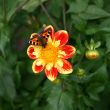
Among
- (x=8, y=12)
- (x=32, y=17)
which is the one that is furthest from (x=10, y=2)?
(x=32, y=17)

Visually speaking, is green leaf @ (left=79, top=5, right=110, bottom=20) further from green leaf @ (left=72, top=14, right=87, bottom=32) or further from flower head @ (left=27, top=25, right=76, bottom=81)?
flower head @ (left=27, top=25, right=76, bottom=81)

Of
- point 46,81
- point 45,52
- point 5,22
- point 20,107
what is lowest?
point 20,107

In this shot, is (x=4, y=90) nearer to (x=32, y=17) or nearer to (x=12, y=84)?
(x=12, y=84)

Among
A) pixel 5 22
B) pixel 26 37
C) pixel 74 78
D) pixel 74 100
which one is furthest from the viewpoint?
pixel 26 37

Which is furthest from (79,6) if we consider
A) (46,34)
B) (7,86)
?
(7,86)

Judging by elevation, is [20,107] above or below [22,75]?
below

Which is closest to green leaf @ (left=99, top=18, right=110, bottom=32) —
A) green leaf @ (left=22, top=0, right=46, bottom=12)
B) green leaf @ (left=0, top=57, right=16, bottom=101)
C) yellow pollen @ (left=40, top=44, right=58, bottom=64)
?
yellow pollen @ (left=40, top=44, right=58, bottom=64)

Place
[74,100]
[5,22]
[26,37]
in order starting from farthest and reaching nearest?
[26,37] → [5,22] → [74,100]
